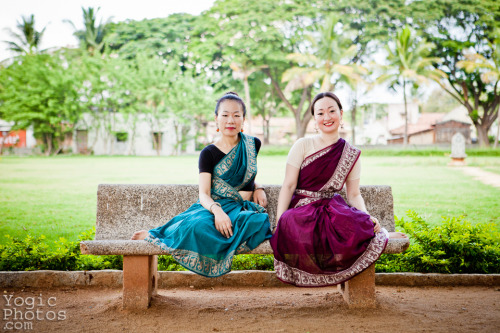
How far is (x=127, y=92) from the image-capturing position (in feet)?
92.5

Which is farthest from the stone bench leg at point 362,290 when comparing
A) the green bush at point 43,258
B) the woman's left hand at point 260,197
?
the green bush at point 43,258

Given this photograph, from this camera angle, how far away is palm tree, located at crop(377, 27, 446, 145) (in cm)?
2594

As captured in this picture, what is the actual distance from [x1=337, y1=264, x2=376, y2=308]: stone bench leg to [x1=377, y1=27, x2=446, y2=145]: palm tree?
82.5 ft

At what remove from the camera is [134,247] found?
9.33ft

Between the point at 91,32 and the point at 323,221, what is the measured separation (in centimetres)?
3448

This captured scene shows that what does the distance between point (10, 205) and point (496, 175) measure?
38.5 ft

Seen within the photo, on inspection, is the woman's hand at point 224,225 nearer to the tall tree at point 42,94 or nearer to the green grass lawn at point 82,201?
the green grass lawn at point 82,201

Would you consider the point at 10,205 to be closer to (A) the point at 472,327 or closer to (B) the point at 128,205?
(B) the point at 128,205

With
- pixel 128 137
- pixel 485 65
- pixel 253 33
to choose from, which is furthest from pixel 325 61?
pixel 128 137

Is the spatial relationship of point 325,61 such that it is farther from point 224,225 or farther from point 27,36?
point 224,225

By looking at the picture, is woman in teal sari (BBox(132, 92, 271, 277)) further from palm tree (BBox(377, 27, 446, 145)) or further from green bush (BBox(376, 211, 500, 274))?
palm tree (BBox(377, 27, 446, 145))

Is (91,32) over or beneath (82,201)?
over

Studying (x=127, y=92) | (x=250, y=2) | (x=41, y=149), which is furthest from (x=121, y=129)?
(x=250, y=2)

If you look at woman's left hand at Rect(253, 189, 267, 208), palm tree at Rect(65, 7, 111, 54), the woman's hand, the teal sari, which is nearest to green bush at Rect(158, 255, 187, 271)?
the teal sari
